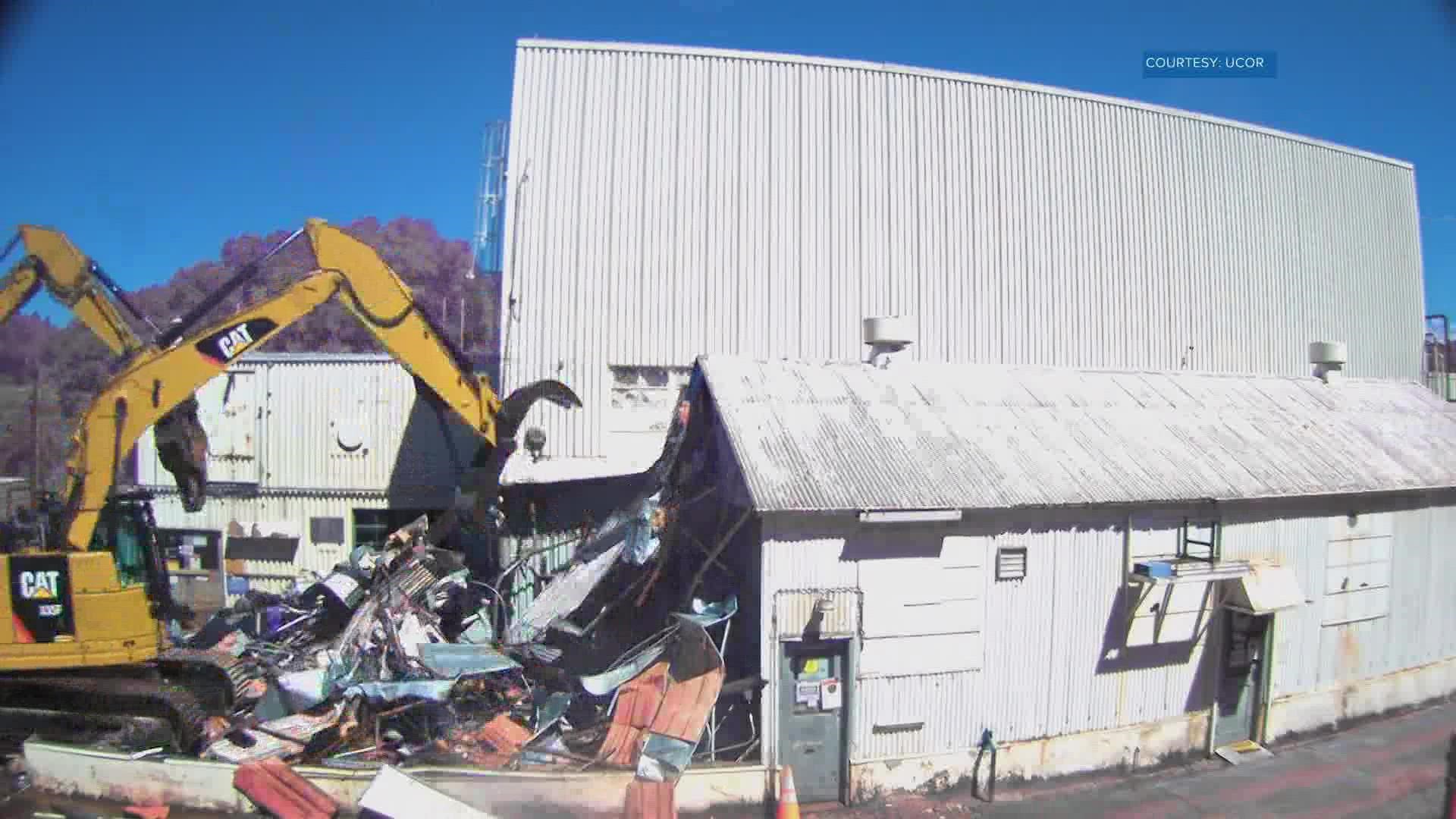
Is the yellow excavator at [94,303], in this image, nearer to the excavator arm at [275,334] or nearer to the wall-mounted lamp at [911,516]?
the excavator arm at [275,334]

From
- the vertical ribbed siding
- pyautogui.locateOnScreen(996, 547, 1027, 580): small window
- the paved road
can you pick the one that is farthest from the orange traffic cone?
the vertical ribbed siding

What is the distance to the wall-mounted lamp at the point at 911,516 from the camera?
903cm

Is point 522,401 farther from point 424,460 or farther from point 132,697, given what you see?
point 132,697

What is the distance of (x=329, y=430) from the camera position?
52.0 ft

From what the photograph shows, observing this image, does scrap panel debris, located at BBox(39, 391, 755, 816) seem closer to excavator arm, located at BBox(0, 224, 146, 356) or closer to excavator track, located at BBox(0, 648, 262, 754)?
excavator track, located at BBox(0, 648, 262, 754)

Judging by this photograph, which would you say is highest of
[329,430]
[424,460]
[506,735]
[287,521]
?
[329,430]

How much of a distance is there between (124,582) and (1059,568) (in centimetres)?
1143

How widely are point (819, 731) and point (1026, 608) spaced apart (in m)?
2.97

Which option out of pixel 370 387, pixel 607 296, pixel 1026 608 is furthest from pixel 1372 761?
pixel 370 387

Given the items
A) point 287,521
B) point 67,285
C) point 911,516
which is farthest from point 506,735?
point 287,521

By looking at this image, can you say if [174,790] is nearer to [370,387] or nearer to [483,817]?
[483,817]

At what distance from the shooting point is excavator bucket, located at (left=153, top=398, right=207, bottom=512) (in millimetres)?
10250

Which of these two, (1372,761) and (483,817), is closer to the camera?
(483,817)

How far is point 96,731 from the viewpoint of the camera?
9078 mm
